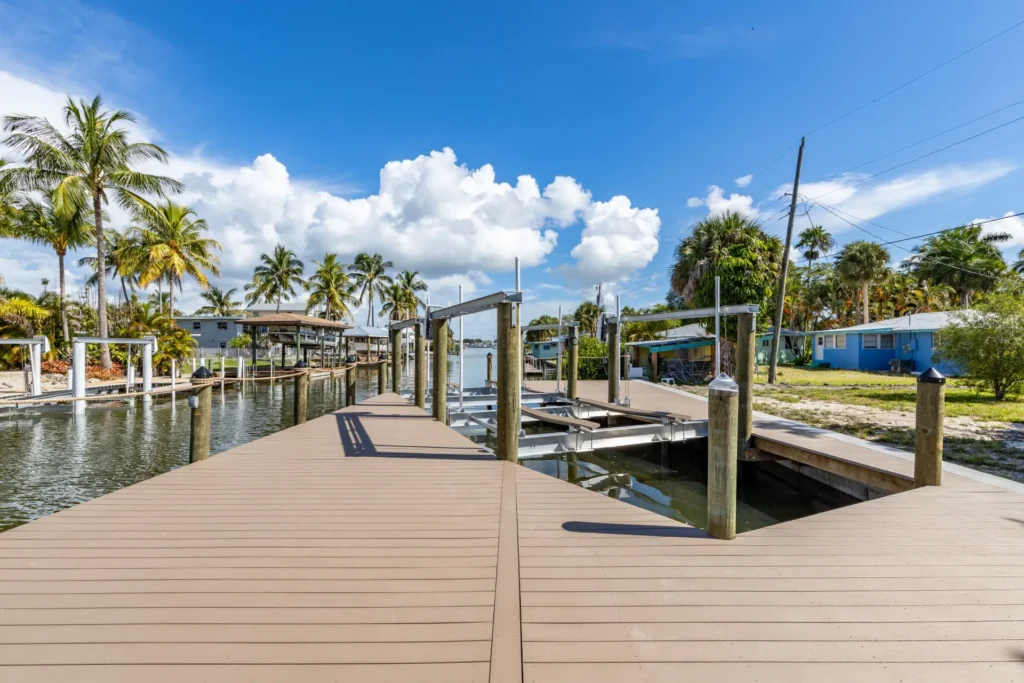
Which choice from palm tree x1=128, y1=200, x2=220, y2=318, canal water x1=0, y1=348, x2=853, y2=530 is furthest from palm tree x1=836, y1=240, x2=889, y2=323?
palm tree x1=128, y1=200, x2=220, y2=318

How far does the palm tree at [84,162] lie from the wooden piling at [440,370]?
708 inches

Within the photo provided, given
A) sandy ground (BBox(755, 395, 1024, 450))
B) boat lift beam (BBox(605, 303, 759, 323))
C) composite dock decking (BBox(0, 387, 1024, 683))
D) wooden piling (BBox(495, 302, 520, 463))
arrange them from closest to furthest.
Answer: composite dock decking (BBox(0, 387, 1024, 683)), wooden piling (BBox(495, 302, 520, 463)), boat lift beam (BBox(605, 303, 759, 323)), sandy ground (BBox(755, 395, 1024, 450))

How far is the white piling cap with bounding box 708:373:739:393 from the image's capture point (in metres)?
3.49

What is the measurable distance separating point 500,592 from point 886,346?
2975 cm

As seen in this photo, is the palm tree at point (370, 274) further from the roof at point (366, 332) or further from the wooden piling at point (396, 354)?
the wooden piling at point (396, 354)

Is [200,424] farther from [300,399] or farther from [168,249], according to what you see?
[168,249]

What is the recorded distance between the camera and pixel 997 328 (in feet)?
39.3

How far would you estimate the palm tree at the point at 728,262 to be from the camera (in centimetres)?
1994

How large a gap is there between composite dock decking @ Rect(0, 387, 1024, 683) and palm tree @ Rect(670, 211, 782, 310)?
1648cm

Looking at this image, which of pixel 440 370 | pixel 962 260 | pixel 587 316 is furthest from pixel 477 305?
pixel 587 316

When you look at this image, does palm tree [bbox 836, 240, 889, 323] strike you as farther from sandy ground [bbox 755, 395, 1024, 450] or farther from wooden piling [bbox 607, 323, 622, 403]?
wooden piling [bbox 607, 323, 622, 403]

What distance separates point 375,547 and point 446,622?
43.3 inches

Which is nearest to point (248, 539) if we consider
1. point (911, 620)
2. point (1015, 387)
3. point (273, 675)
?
point (273, 675)

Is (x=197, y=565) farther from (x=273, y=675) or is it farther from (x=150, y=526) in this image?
(x=273, y=675)
